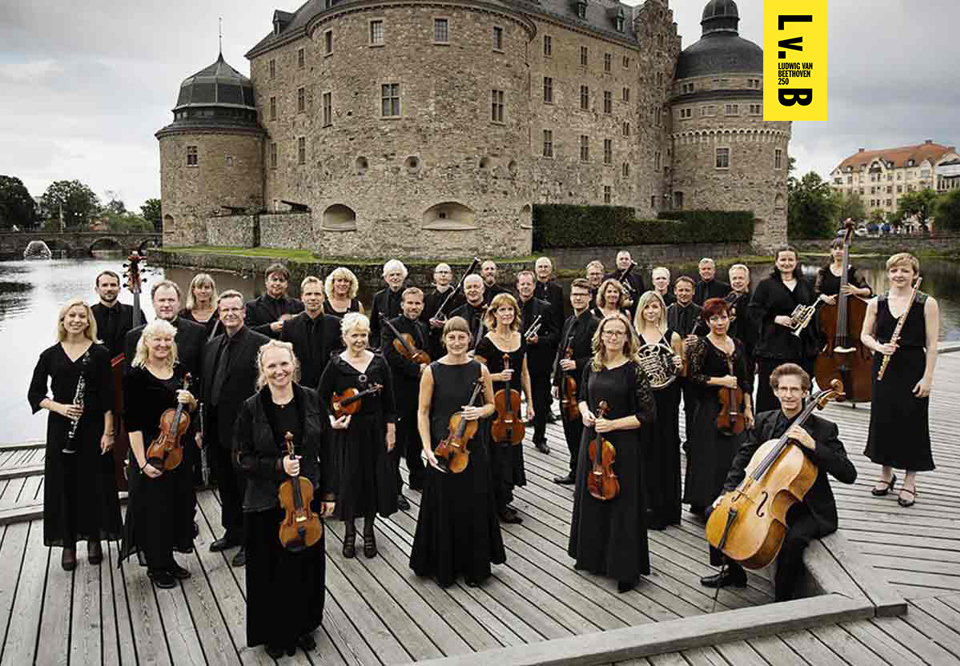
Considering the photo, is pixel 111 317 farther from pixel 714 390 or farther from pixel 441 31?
pixel 441 31

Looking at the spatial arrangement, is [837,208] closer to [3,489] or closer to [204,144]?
[204,144]

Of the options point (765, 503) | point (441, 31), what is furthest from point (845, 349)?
point (441, 31)

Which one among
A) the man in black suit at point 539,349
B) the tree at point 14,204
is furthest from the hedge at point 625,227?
the tree at point 14,204

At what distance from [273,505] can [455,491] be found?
1115 millimetres

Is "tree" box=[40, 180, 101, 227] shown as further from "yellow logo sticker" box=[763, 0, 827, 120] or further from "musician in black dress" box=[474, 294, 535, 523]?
"musician in black dress" box=[474, 294, 535, 523]

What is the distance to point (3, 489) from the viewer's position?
19.3 feet

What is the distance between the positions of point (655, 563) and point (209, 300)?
369cm

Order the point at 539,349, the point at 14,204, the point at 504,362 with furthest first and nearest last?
the point at 14,204, the point at 539,349, the point at 504,362

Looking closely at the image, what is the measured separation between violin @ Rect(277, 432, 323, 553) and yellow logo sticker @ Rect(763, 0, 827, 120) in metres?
11.7

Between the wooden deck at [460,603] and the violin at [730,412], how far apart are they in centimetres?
74

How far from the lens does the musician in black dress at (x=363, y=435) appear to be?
4.58 m

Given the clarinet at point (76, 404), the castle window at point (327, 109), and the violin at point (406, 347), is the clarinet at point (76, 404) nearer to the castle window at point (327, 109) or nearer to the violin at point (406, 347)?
the violin at point (406, 347)

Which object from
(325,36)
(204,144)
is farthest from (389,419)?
(204,144)

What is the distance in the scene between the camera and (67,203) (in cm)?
8362
